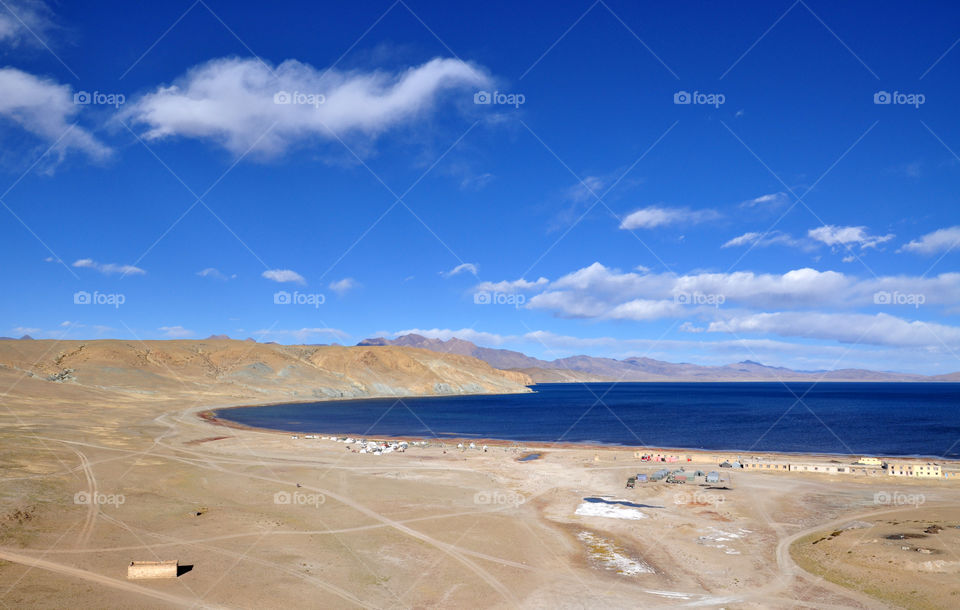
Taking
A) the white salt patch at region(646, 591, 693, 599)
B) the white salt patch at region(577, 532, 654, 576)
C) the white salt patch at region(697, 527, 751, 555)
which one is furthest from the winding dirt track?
the white salt patch at region(577, 532, 654, 576)

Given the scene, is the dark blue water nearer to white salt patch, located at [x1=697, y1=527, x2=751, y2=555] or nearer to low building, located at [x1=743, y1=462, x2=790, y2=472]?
low building, located at [x1=743, y1=462, x2=790, y2=472]

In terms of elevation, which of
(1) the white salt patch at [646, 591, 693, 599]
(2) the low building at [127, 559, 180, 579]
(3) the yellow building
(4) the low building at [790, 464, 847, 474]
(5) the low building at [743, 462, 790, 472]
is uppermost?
(2) the low building at [127, 559, 180, 579]

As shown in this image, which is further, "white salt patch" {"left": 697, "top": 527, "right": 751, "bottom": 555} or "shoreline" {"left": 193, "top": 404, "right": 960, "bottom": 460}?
"shoreline" {"left": 193, "top": 404, "right": 960, "bottom": 460}

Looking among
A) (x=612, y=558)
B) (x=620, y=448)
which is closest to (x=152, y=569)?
(x=612, y=558)

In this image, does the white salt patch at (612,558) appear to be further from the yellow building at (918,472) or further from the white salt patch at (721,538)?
Answer: the yellow building at (918,472)

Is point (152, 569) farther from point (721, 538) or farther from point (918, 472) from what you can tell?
point (918, 472)

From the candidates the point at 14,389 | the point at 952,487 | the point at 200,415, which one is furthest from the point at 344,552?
the point at 14,389
